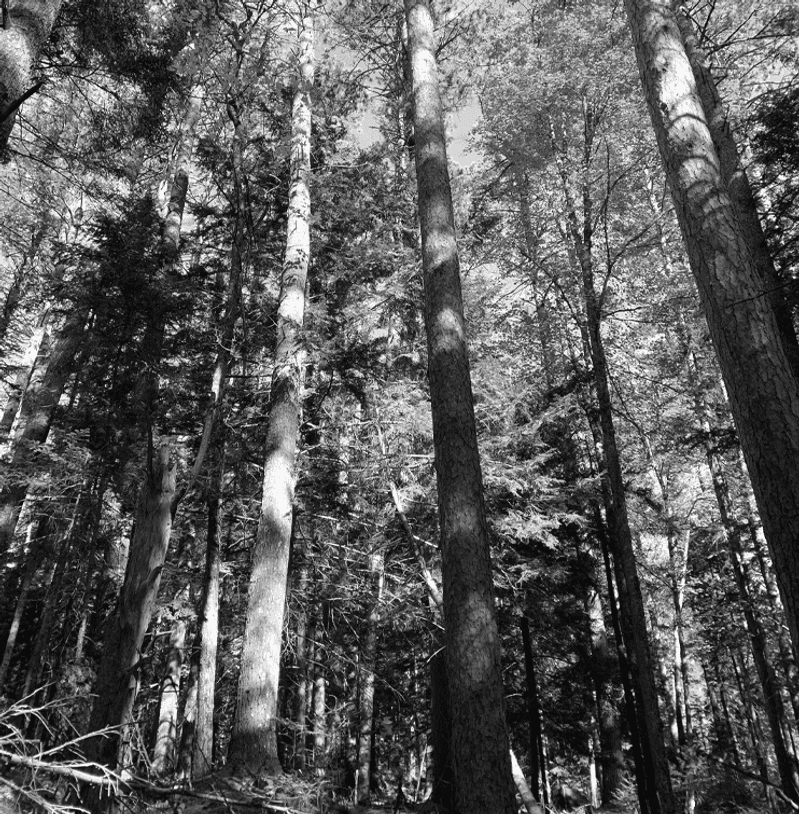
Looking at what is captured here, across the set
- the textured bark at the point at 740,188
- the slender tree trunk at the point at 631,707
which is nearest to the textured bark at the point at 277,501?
the textured bark at the point at 740,188

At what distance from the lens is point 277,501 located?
285 inches

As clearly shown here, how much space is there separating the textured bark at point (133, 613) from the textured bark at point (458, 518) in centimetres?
213

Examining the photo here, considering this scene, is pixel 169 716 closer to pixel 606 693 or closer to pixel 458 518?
pixel 606 693

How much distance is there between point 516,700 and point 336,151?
1357 cm

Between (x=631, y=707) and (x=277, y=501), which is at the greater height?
(x=277, y=501)

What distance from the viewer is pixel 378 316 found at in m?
12.7

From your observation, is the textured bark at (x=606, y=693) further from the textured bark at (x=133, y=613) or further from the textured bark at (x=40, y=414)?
the textured bark at (x=40, y=414)

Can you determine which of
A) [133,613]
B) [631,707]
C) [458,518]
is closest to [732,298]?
[458,518]

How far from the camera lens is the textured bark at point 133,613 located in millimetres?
3176

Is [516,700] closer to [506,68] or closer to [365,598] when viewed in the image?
[365,598]

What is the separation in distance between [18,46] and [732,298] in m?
5.73

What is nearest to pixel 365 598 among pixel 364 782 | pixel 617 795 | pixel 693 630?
pixel 364 782

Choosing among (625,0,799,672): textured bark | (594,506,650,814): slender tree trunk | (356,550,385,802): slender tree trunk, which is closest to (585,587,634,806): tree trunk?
(594,506,650,814): slender tree trunk

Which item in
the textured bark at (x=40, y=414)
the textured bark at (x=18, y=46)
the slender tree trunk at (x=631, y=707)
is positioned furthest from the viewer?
the textured bark at (x=40, y=414)
